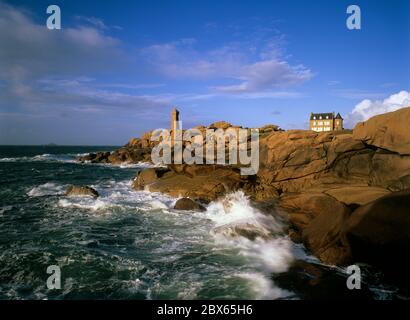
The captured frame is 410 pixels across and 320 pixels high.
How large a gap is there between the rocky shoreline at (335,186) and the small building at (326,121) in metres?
49.1

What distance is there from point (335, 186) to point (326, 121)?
5762 centimetres

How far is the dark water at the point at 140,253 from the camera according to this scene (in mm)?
9328

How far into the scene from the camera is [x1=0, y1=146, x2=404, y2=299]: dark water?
30.6 feet

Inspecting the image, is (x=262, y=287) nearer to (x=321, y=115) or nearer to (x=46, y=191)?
(x=46, y=191)

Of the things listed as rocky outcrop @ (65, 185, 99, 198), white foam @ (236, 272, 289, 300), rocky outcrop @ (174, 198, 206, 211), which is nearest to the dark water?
white foam @ (236, 272, 289, 300)

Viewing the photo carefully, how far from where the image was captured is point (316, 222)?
42.1 feet

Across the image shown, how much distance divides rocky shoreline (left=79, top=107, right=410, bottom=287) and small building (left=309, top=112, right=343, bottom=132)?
1934 inches

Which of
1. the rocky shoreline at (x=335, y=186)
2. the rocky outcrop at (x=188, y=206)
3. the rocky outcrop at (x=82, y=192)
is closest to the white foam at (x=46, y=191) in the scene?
the rocky outcrop at (x=82, y=192)

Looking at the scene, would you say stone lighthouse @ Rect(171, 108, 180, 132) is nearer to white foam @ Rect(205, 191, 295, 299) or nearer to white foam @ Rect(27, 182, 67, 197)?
white foam @ Rect(27, 182, 67, 197)

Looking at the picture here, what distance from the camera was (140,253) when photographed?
488 inches

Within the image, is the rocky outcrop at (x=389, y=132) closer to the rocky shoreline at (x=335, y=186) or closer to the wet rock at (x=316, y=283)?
the rocky shoreline at (x=335, y=186)

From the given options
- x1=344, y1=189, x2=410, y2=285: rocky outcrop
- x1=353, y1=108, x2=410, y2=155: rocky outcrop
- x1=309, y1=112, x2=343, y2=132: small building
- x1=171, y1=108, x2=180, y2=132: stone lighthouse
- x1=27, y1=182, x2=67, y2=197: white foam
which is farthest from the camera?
x1=171, y1=108, x2=180, y2=132: stone lighthouse
